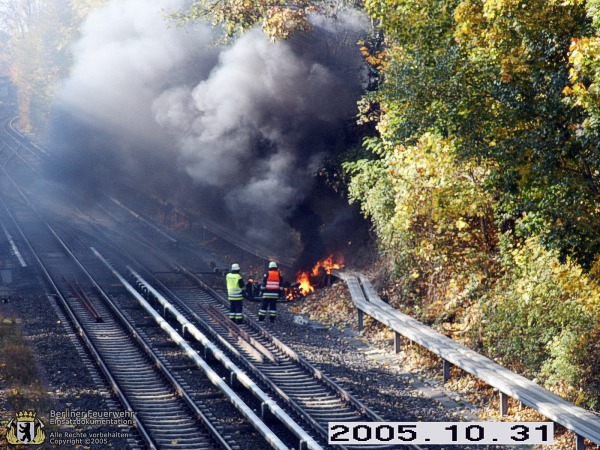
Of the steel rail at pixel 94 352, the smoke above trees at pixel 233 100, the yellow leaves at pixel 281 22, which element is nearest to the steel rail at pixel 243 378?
the steel rail at pixel 94 352

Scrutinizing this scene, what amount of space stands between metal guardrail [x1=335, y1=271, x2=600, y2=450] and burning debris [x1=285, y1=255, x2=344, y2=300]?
1.96 m

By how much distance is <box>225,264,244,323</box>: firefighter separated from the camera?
17844 mm

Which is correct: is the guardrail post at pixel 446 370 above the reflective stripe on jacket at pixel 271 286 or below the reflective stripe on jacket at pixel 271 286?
below

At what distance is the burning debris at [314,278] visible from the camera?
2128 centimetres

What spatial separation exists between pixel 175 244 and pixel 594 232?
65.2 ft

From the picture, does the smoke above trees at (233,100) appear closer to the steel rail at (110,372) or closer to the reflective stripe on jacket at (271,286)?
the reflective stripe on jacket at (271,286)

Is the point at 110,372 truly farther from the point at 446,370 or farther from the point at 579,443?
the point at 579,443

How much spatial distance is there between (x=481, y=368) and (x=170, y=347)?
6031 mm

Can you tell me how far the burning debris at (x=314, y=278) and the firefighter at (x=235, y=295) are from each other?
3193 millimetres

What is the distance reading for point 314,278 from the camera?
71.4ft

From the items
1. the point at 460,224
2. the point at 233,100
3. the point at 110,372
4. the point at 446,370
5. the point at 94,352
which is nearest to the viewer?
the point at 110,372

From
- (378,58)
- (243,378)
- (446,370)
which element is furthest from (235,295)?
(378,58)

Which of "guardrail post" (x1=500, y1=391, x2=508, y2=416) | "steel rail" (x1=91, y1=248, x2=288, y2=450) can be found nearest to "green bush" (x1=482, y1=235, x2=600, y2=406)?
"guardrail post" (x1=500, y1=391, x2=508, y2=416)

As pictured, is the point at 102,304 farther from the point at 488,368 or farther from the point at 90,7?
the point at 90,7
